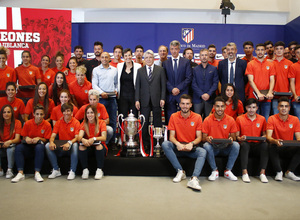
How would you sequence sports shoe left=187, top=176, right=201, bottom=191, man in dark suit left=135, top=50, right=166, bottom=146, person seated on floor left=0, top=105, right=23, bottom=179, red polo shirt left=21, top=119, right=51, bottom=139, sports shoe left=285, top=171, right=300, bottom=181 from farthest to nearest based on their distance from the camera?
man in dark suit left=135, top=50, right=166, bottom=146, red polo shirt left=21, top=119, right=51, bottom=139, person seated on floor left=0, top=105, right=23, bottom=179, sports shoe left=285, top=171, right=300, bottom=181, sports shoe left=187, top=176, right=201, bottom=191

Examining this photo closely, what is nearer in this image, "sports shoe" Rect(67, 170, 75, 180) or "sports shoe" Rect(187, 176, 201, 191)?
"sports shoe" Rect(187, 176, 201, 191)

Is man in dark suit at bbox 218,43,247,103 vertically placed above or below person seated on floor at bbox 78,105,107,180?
above

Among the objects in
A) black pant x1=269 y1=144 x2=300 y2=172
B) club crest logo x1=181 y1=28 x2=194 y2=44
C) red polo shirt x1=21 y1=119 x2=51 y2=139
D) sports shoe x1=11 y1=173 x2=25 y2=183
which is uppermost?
club crest logo x1=181 y1=28 x2=194 y2=44

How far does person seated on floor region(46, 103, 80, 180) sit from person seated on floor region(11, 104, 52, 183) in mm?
119

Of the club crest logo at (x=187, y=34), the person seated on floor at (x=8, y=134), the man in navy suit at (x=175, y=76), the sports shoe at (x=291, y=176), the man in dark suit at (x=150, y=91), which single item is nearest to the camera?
the sports shoe at (x=291, y=176)

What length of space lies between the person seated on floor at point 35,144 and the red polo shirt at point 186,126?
1.80m

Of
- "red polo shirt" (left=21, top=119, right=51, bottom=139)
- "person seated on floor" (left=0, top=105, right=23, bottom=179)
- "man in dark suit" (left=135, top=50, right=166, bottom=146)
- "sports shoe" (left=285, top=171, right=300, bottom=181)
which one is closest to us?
"sports shoe" (left=285, top=171, right=300, bottom=181)

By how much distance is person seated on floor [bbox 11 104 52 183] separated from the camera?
12.3 ft

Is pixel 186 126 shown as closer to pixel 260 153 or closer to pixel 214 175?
pixel 214 175

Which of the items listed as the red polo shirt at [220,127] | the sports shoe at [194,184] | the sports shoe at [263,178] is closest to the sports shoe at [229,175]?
the sports shoe at [263,178]

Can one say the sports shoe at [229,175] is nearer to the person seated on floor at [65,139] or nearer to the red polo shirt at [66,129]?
the person seated on floor at [65,139]

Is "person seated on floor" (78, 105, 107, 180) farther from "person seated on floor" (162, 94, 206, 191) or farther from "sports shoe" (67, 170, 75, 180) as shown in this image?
"person seated on floor" (162, 94, 206, 191)

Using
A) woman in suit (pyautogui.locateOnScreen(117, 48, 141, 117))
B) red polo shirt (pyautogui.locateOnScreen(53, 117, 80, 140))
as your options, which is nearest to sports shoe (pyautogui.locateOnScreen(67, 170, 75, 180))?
red polo shirt (pyautogui.locateOnScreen(53, 117, 80, 140))

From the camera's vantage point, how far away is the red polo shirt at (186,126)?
12.8ft
